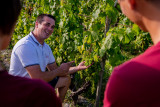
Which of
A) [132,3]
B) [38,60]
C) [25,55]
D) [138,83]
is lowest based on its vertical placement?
[38,60]

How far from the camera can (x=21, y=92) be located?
740 millimetres

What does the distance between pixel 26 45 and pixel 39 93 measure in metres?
2.06

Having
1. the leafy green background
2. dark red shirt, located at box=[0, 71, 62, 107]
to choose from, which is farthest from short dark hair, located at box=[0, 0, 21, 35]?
the leafy green background

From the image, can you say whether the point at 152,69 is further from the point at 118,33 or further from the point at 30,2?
the point at 30,2

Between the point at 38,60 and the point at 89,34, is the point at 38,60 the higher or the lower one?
the lower one

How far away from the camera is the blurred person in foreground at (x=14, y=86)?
725 millimetres

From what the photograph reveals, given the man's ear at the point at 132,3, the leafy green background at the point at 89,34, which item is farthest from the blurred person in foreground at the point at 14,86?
the leafy green background at the point at 89,34

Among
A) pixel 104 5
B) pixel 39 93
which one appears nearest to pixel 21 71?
pixel 104 5

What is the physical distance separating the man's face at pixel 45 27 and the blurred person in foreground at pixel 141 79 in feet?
8.24

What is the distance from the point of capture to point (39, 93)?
776mm

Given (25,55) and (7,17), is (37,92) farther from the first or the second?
(25,55)

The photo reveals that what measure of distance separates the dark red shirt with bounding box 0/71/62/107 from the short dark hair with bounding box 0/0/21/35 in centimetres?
15

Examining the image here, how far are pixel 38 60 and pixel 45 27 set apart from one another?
0.60 metres

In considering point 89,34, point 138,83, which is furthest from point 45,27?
point 138,83
